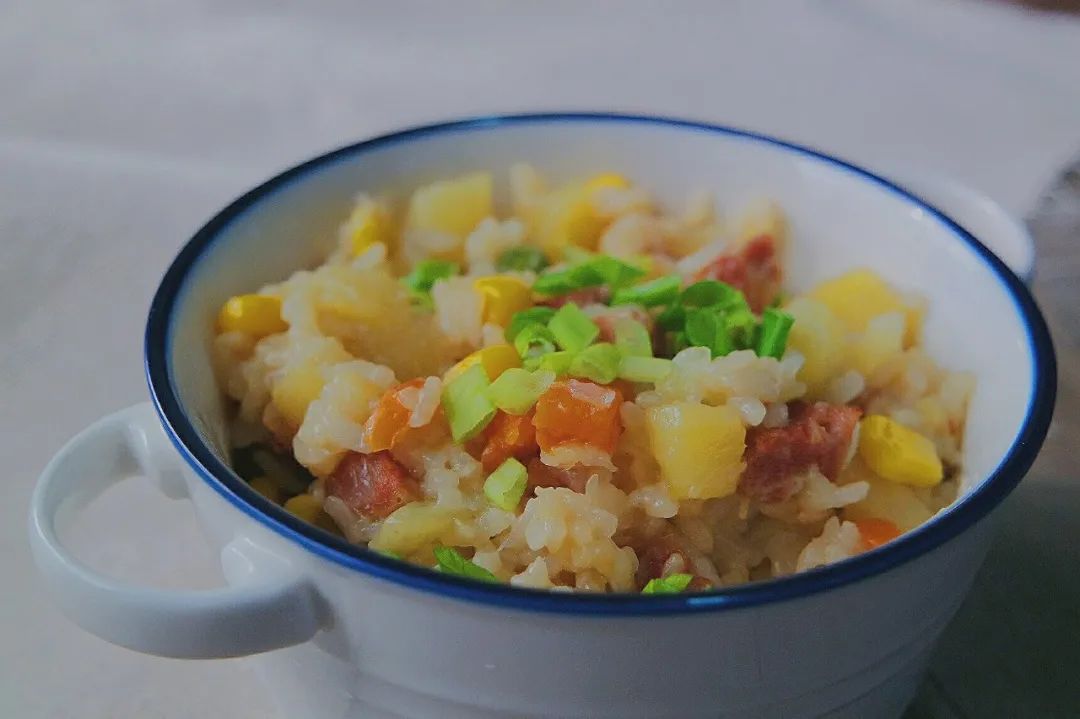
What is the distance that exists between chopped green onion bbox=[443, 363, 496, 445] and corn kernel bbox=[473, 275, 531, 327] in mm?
126

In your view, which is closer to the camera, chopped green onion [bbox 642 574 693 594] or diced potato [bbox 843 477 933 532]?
chopped green onion [bbox 642 574 693 594]

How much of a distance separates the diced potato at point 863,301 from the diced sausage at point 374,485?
0.49 m

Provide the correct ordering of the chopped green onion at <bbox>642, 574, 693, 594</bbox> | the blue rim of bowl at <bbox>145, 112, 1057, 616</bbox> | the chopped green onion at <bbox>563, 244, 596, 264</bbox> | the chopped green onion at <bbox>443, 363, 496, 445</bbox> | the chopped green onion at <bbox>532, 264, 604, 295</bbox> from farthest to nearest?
the chopped green onion at <bbox>563, 244, 596, 264</bbox> < the chopped green onion at <bbox>532, 264, 604, 295</bbox> < the chopped green onion at <bbox>443, 363, 496, 445</bbox> < the chopped green onion at <bbox>642, 574, 693, 594</bbox> < the blue rim of bowl at <bbox>145, 112, 1057, 616</bbox>

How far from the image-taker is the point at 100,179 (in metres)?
1.78

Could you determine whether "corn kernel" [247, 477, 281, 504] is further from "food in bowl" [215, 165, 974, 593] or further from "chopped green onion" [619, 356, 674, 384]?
"chopped green onion" [619, 356, 674, 384]

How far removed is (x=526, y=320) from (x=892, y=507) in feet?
1.20

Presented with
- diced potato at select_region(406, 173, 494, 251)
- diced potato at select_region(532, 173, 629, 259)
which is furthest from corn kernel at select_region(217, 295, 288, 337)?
diced potato at select_region(532, 173, 629, 259)

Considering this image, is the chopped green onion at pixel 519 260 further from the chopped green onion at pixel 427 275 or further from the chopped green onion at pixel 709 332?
the chopped green onion at pixel 709 332

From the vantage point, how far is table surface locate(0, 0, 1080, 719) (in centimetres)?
100

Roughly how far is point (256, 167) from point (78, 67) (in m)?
0.54

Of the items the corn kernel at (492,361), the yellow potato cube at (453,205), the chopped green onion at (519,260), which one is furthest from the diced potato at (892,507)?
the yellow potato cube at (453,205)

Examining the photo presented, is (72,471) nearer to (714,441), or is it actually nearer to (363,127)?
(714,441)

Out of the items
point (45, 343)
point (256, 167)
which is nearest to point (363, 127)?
point (256, 167)

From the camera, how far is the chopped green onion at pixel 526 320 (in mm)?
1011
